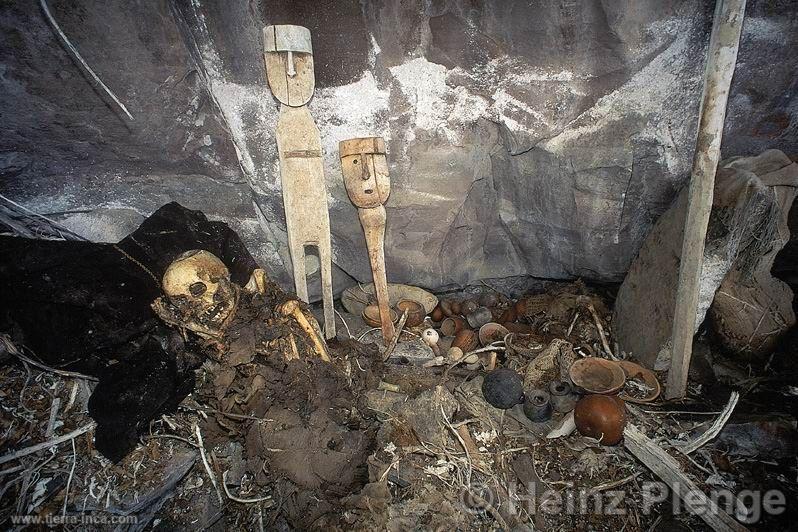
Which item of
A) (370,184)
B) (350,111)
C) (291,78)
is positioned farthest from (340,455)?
(291,78)

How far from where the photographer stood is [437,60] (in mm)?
2539

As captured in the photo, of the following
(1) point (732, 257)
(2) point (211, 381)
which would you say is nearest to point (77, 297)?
(2) point (211, 381)

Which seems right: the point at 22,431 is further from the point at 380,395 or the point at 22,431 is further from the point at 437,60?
the point at 437,60

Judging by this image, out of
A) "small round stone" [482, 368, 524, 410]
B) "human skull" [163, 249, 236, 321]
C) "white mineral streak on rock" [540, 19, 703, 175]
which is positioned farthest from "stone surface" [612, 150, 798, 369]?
"human skull" [163, 249, 236, 321]

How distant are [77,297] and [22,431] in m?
0.76

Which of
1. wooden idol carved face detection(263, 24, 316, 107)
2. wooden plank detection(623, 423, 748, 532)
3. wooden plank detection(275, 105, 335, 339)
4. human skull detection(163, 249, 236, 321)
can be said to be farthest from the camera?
wooden plank detection(275, 105, 335, 339)

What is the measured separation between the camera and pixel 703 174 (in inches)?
90.6

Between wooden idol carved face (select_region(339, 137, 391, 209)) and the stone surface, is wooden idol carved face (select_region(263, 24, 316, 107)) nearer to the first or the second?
wooden idol carved face (select_region(339, 137, 391, 209))

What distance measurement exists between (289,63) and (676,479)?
11.4ft

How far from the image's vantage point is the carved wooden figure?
2.72 metres

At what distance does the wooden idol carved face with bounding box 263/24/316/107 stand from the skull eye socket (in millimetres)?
1370

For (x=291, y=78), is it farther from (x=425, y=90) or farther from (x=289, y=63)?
(x=425, y=90)

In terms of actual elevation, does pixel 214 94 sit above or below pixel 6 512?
above

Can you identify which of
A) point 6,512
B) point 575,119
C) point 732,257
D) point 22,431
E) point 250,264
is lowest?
point 6,512
